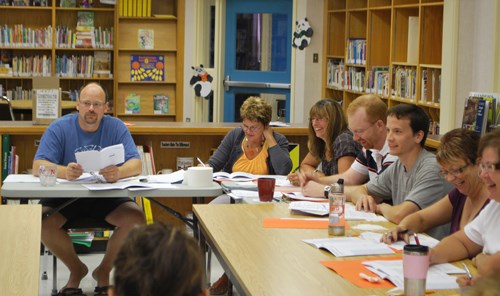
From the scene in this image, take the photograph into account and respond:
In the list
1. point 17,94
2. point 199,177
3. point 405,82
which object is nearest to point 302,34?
point 405,82

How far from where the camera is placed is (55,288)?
16.4ft

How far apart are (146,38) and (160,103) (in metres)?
0.80

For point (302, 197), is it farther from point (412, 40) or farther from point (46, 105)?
point (412, 40)

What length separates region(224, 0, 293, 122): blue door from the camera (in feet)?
34.0

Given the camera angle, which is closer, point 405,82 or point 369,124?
point 369,124

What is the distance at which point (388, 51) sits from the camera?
8.95 meters

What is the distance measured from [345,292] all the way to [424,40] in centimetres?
510

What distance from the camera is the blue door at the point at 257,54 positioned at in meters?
10.4

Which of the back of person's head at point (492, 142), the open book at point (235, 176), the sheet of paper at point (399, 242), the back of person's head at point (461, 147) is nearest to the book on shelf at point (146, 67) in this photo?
the open book at point (235, 176)

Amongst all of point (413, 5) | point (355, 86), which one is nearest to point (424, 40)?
point (413, 5)

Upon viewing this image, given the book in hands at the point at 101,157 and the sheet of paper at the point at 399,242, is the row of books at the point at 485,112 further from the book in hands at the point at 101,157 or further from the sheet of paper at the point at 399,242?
the book in hands at the point at 101,157

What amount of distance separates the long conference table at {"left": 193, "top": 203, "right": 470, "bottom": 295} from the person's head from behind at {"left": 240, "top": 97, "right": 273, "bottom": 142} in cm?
128

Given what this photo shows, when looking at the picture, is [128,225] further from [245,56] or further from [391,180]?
[245,56]

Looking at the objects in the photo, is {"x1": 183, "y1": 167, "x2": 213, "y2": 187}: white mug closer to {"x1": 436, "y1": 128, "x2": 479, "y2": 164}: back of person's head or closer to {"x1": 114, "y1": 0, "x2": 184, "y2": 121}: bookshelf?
{"x1": 436, "y1": 128, "x2": 479, "y2": 164}: back of person's head
